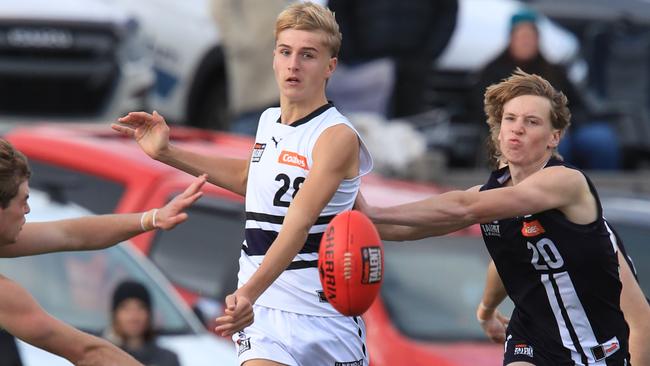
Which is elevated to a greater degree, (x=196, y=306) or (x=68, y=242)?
(x=68, y=242)

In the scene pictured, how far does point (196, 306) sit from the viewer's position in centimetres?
984

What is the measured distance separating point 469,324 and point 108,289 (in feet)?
6.59

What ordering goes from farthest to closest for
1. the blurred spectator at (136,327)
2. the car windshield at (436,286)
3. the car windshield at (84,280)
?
the car windshield at (436,286), the car windshield at (84,280), the blurred spectator at (136,327)

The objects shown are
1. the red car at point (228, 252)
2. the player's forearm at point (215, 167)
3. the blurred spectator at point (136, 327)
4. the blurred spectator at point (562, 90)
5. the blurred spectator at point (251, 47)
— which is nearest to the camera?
the player's forearm at point (215, 167)

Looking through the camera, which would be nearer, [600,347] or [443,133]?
[600,347]

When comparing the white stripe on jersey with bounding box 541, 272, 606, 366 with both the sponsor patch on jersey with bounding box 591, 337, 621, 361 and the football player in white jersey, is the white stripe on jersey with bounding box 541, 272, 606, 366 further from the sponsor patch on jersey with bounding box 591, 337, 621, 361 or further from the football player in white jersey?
the football player in white jersey

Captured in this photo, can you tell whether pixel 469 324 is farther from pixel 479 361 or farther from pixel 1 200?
pixel 1 200

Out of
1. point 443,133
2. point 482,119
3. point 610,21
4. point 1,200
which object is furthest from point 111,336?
point 610,21

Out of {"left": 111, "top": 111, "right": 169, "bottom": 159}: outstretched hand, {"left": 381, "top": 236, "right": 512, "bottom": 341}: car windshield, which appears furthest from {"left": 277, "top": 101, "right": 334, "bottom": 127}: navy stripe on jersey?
{"left": 381, "top": 236, "right": 512, "bottom": 341}: car windshield

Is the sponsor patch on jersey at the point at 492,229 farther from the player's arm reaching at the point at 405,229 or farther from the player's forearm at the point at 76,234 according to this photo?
the player's forearm at the point at 76,234

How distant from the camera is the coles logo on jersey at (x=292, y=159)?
7.05 meters

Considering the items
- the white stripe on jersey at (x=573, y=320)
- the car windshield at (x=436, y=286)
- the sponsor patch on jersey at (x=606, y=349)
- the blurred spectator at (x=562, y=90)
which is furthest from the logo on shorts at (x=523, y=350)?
the blurred spectator at (x=562, y=90)

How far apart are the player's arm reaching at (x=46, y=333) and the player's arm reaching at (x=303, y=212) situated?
64 cm

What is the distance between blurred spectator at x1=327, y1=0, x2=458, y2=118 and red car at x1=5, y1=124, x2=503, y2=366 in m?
1.60
